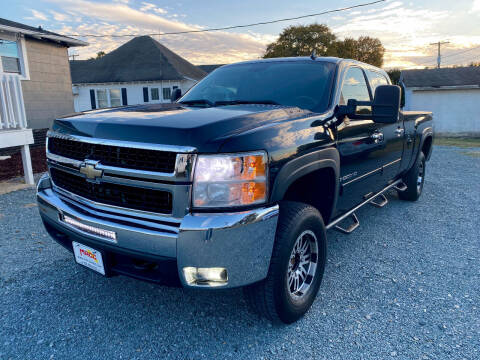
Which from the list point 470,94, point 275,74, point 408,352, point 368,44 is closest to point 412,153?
point 275,74

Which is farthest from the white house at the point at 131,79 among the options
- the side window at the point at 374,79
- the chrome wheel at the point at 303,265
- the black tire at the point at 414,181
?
the chrome wheel at the point at 303,265

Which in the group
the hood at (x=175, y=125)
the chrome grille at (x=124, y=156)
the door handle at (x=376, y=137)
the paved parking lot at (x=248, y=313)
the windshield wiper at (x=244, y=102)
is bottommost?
the paved parking lot at (x=248, y=313)

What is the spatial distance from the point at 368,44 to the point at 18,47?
160ft

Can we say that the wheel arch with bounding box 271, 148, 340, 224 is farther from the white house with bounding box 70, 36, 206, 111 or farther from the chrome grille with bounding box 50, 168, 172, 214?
the white house with bounding box 70, 36, 206, 111

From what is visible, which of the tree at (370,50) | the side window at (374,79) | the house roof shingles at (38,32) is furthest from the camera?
the tree at (370,50)

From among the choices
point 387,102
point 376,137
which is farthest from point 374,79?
point 387,102

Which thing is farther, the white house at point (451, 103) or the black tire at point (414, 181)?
the white house at point (451, 103)

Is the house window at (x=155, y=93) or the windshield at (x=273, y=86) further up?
the house window at (x=155, y=93)

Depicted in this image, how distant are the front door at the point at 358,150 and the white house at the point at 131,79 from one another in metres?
20.4

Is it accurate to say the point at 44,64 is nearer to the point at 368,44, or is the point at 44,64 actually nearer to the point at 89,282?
the point at 89,282

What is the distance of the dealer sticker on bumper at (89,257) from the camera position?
7.48ft

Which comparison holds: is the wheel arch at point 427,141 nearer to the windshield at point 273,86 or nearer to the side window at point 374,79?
the side window at point 374,79

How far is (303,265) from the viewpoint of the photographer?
270cm

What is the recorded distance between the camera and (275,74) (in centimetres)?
348
